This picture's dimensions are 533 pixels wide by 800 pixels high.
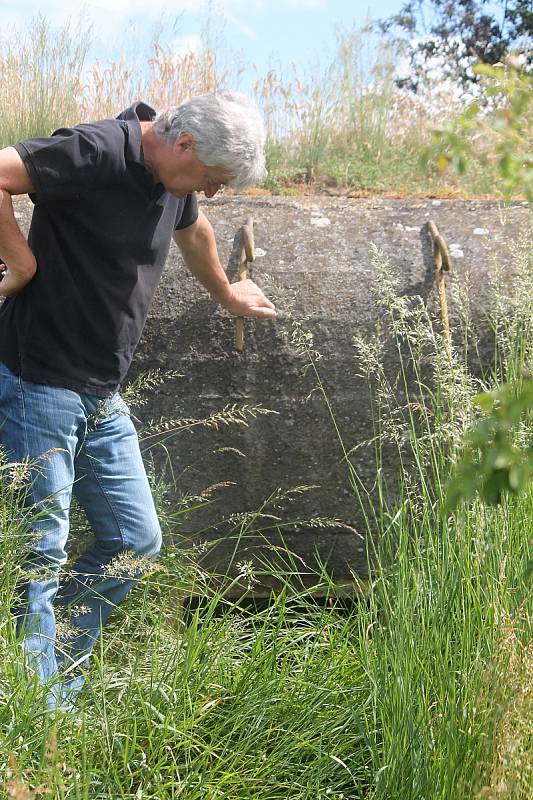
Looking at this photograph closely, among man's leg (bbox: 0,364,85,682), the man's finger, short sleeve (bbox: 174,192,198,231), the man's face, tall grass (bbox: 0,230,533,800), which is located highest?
the man's face

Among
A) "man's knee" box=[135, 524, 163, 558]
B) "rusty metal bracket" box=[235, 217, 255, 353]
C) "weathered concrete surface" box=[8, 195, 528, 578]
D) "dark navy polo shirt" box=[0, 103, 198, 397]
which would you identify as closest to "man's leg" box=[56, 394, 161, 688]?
"man's knee" box=[135, 524, 163, 558]

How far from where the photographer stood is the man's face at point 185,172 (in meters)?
2.84

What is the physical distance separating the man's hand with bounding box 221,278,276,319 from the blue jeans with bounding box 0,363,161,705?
0.66 meters

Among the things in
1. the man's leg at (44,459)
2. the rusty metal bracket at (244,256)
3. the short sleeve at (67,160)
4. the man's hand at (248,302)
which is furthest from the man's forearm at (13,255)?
the rusty metal bracket at (244,256)

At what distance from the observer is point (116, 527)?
2986 mm

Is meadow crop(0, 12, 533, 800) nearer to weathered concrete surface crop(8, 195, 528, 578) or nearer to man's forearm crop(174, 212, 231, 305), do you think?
weathered concrete surface crop(8, 195, 528, 578)

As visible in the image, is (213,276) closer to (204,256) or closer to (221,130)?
(204,256)

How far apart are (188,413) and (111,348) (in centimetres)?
79

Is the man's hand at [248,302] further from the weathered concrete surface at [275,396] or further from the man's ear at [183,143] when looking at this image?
the man's ear at [183,143]

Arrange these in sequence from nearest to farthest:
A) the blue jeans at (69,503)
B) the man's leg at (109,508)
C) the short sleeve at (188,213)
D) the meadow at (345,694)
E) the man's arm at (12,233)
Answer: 1. the meadow at (345,694)
2. the man's arm at (12,233)
3. the blue jeans at (69,503)
4. the man's leg at (109,508)
5. the short sleeve at (188,213)

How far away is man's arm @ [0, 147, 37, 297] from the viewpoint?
2588mm

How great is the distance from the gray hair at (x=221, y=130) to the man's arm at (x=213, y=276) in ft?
1.50

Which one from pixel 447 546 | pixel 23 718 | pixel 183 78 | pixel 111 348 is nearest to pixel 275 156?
pixel 183 78

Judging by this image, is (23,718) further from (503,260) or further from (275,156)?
(275,156)
